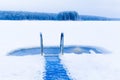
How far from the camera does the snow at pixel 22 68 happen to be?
5.64 m

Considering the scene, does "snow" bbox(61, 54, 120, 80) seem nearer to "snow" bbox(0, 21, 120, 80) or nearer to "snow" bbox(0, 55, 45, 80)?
"snow" bbox(0, 21, 120, 80)

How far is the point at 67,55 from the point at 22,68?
2.08 metres

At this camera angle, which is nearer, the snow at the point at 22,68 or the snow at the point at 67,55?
the snow at the point at 22,68

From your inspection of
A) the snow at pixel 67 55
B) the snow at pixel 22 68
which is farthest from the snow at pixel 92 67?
the snow at pixel 22 68

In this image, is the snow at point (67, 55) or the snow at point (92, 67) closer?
the snow at point (92, 67)

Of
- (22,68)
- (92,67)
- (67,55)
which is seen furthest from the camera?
(67,55)

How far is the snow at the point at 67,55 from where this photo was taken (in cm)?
589

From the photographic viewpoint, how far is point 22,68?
638 centimetres

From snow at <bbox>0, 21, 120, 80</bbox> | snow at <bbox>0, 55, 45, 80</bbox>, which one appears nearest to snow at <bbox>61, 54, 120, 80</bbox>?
snow at <bbox>0, 21, 120, 80</bbox>

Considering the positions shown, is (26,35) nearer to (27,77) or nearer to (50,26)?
(50,26)

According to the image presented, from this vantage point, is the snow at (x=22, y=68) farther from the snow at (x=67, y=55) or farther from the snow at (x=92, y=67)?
the snow at (x=92, y=67)

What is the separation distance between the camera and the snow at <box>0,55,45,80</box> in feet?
18.5

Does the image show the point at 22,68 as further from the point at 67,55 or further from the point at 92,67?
the point at 67,55

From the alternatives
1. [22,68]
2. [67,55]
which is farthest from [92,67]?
[22,68]
